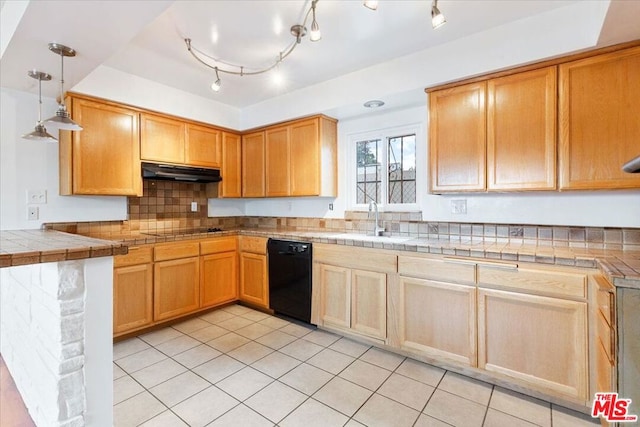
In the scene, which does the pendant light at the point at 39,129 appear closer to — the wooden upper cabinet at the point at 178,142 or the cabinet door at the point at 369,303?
the wooden upper cabinet at the point at 178,142

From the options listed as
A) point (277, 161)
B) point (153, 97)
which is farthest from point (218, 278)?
point (153, 97)

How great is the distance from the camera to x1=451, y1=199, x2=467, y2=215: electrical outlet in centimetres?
269

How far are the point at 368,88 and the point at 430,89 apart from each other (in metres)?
0.56

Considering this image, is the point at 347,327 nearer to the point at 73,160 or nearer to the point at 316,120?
the point at 316,120

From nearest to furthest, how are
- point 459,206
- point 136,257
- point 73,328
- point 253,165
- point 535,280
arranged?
1. point 73,328
2. point 535,280
3. point 459,206
4. point 136,257
5. point 253,165

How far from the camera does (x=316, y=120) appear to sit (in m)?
3.30

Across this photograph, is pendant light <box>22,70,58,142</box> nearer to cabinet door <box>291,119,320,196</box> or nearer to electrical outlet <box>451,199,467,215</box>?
cabinet door <box>291,119,320,196</box>

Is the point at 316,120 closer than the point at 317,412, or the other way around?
the point at 317,412

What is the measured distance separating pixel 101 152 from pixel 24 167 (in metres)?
0.58

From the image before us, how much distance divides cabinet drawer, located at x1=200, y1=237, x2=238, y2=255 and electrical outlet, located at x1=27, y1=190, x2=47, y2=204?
4.61 ft

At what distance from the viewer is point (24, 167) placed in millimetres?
2602

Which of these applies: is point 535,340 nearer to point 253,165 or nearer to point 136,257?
point 136,257

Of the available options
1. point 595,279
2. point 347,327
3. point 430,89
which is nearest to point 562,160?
point 595,279

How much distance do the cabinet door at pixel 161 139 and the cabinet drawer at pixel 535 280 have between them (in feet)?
10.4
